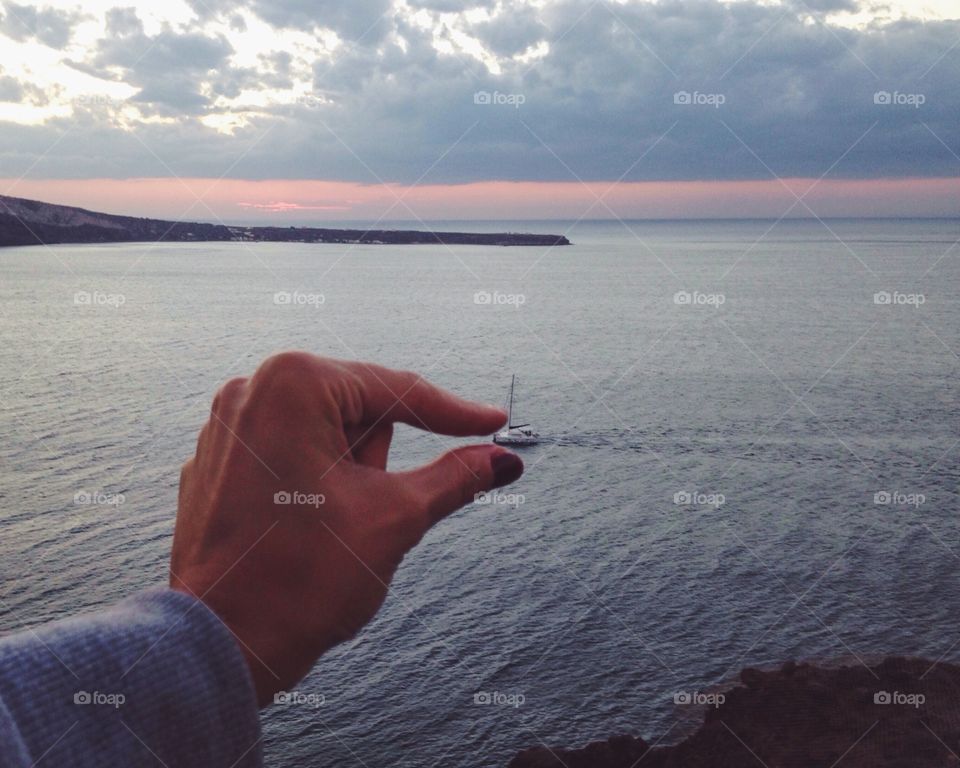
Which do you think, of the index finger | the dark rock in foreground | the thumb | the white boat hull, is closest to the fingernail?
the thumb

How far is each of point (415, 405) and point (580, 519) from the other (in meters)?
43.2

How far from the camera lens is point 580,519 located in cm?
4450

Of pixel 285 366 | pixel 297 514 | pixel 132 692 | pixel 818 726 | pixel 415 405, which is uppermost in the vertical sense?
pixel 285 366

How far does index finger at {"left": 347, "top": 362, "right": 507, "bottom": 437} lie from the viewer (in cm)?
212

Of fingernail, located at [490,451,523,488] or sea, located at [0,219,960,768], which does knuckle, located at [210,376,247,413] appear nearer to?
fingernail, located at [490,451,523,488]

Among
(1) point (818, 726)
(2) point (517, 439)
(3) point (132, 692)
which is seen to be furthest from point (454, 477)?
(2) point (517, 439)

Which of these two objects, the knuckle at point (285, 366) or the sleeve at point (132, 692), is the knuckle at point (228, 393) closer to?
the knuckle at point (285, 366)

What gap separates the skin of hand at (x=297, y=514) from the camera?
199 cm

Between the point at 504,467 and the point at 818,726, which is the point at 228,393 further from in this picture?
the point at 818,726

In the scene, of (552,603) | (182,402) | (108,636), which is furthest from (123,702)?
(182,402)

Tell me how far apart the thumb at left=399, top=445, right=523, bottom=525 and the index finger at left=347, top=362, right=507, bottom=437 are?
0.30 feet

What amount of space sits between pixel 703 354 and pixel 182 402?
51149 mm

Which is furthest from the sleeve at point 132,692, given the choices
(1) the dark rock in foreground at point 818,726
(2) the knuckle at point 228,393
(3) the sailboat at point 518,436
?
(3) the sailboat at point 518,436

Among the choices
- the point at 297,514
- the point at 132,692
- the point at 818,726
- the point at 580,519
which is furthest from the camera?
the point at 580,519
